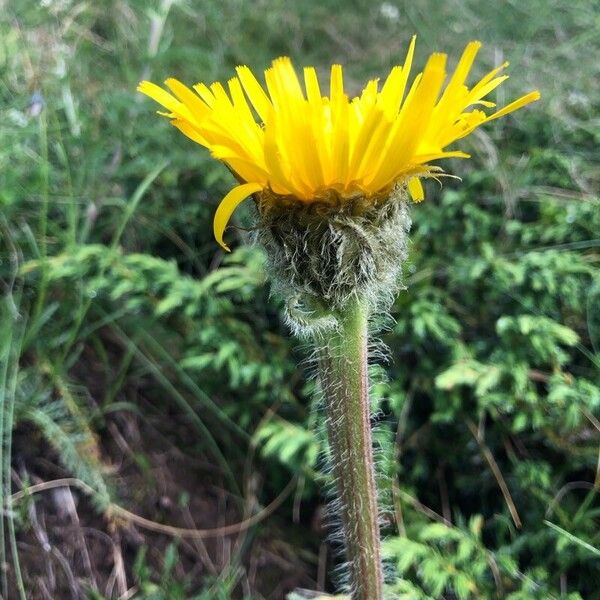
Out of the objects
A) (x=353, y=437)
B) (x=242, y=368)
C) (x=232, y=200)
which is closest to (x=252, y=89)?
(x=232, y=200)

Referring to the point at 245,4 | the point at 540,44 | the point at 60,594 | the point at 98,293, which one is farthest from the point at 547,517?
the point at 245,4

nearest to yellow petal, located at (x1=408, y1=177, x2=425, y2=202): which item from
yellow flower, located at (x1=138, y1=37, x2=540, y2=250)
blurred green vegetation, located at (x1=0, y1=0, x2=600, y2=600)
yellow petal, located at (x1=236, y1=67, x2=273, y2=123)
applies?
yellow flower, located at (x1=138, y1=37, x2=540, y2=250)

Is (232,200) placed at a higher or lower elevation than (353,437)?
higher

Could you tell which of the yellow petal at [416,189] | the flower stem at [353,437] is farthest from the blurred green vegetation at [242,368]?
the yellow petal at [416,189]

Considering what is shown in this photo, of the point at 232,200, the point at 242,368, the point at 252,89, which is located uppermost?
the point at 252,89

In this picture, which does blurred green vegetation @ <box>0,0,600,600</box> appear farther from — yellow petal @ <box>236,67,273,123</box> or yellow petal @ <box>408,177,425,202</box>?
yellow petal @ <box>236,67,273,123</box>

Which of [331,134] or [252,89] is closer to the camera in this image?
[331,134]

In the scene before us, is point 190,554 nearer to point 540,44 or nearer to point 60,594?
point 60,594

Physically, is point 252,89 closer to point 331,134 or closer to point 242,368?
point 331,134
